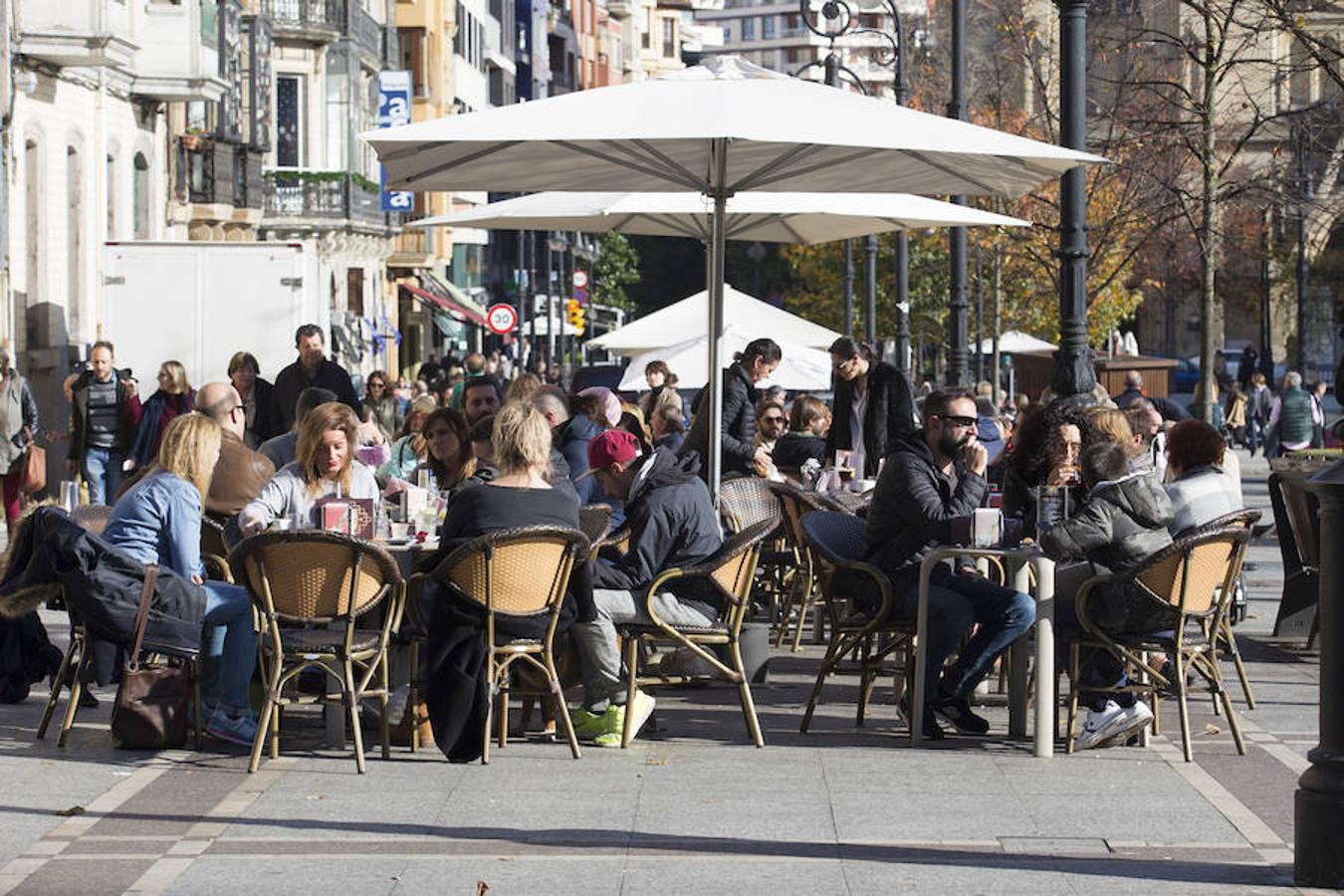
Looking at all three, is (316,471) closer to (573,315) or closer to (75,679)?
(75,679)

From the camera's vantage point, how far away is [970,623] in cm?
1069

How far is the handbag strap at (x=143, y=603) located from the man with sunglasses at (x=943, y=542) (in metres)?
3.00

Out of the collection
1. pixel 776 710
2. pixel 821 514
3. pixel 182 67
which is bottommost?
pixel 776 710

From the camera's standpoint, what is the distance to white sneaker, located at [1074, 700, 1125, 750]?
34.2 feet

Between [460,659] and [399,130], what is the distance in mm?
2802

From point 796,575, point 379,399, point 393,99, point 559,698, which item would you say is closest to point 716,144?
point 796,575

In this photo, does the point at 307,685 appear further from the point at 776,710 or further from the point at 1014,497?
the point at 1014,497

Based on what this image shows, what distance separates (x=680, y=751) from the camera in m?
10.4

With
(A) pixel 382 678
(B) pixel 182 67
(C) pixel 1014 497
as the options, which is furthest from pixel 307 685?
(B) pixel 182 67

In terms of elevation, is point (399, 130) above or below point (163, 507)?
above

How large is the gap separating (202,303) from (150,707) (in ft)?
52.8

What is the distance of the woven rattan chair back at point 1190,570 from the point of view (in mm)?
10180

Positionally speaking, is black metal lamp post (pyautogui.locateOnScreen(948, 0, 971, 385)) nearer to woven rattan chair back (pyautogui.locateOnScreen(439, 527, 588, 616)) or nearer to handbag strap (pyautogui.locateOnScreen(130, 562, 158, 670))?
woven rattan chair back (pyautogui.locateOnScreen(439, 527, 588, 616))

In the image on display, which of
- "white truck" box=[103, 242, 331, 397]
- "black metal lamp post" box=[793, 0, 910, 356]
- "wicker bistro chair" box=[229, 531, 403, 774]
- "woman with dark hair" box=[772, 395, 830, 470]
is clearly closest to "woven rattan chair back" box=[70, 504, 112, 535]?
"wicker bistro chair" box=[229, 531, 403, 774]
